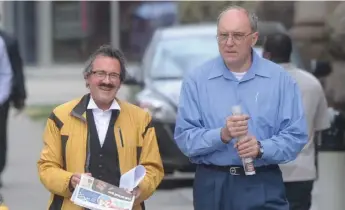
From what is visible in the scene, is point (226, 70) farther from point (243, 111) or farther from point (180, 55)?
point (180, 55)

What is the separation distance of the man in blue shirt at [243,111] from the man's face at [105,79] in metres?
0.41

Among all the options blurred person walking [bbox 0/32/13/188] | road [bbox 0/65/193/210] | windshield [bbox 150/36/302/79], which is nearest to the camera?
blurred person walking [bbox 0/32/13/188]

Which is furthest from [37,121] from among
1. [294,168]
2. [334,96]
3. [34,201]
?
[294,168]

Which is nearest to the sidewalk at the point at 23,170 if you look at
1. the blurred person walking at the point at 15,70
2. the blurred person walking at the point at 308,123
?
the blurred person walking at the point at 15,70

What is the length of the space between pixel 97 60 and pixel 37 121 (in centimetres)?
1284

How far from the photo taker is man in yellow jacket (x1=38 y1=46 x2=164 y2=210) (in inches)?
200

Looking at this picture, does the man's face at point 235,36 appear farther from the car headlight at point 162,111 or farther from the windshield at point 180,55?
the windshield at point 180,55

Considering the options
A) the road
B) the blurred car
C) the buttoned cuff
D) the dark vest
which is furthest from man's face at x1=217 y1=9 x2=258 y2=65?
the road

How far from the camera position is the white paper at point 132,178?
4984mm

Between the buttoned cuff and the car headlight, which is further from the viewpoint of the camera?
the car headlight

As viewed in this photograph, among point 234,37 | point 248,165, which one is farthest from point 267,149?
point 234,37

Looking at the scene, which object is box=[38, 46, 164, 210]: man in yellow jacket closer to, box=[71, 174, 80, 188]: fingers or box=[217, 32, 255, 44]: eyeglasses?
box=[71, 174, 80, 188]: fingers

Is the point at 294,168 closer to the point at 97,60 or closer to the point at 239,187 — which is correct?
the point at 239,187

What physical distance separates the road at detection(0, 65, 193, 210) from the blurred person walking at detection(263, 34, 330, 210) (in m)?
3.06
